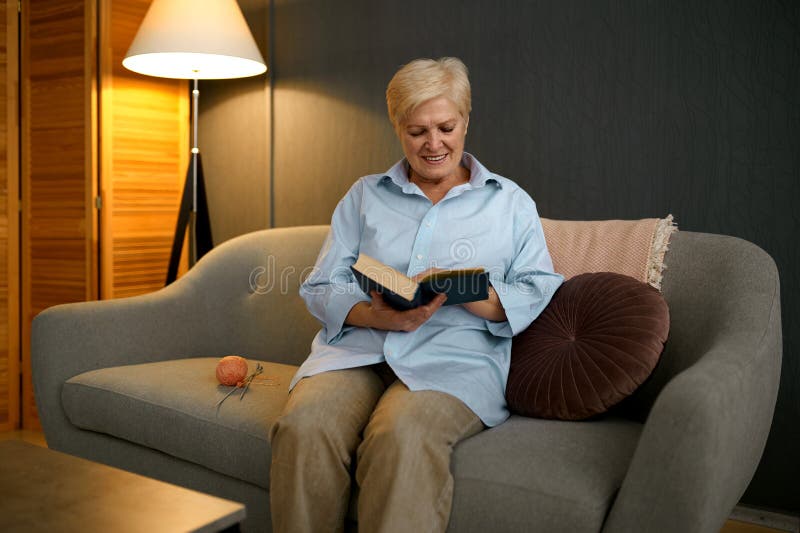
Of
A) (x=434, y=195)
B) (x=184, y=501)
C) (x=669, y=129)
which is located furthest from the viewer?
(x=669, y=129)

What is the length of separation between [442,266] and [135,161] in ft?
6.33

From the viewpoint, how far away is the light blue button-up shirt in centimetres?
175

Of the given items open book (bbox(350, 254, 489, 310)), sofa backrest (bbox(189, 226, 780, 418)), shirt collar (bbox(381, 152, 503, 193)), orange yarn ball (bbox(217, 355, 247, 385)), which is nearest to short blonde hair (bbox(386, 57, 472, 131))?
shirt collar (bbox(381, 152, 503, 193))

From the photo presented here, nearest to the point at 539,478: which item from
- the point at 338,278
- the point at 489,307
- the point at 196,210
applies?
the point at 489,307

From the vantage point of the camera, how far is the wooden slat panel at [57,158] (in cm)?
319

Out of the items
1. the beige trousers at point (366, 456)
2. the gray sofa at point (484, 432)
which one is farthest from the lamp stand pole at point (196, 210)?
the beige trousers at point (366, 456)

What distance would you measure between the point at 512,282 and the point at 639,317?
31 cm

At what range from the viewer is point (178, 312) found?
8.29ft

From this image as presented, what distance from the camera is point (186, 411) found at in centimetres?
197

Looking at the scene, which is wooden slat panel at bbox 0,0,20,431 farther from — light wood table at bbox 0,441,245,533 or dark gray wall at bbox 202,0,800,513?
light wood table at bbox 0,441,245,533

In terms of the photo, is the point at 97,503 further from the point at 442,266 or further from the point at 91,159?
the point at 91,159

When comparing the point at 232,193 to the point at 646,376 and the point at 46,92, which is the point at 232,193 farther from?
the point at 646,376

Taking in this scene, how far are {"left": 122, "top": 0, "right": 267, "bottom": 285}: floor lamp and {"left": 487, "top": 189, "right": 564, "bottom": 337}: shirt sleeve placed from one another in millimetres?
1418

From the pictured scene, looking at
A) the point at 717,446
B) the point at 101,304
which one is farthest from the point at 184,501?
the point at 101,304
